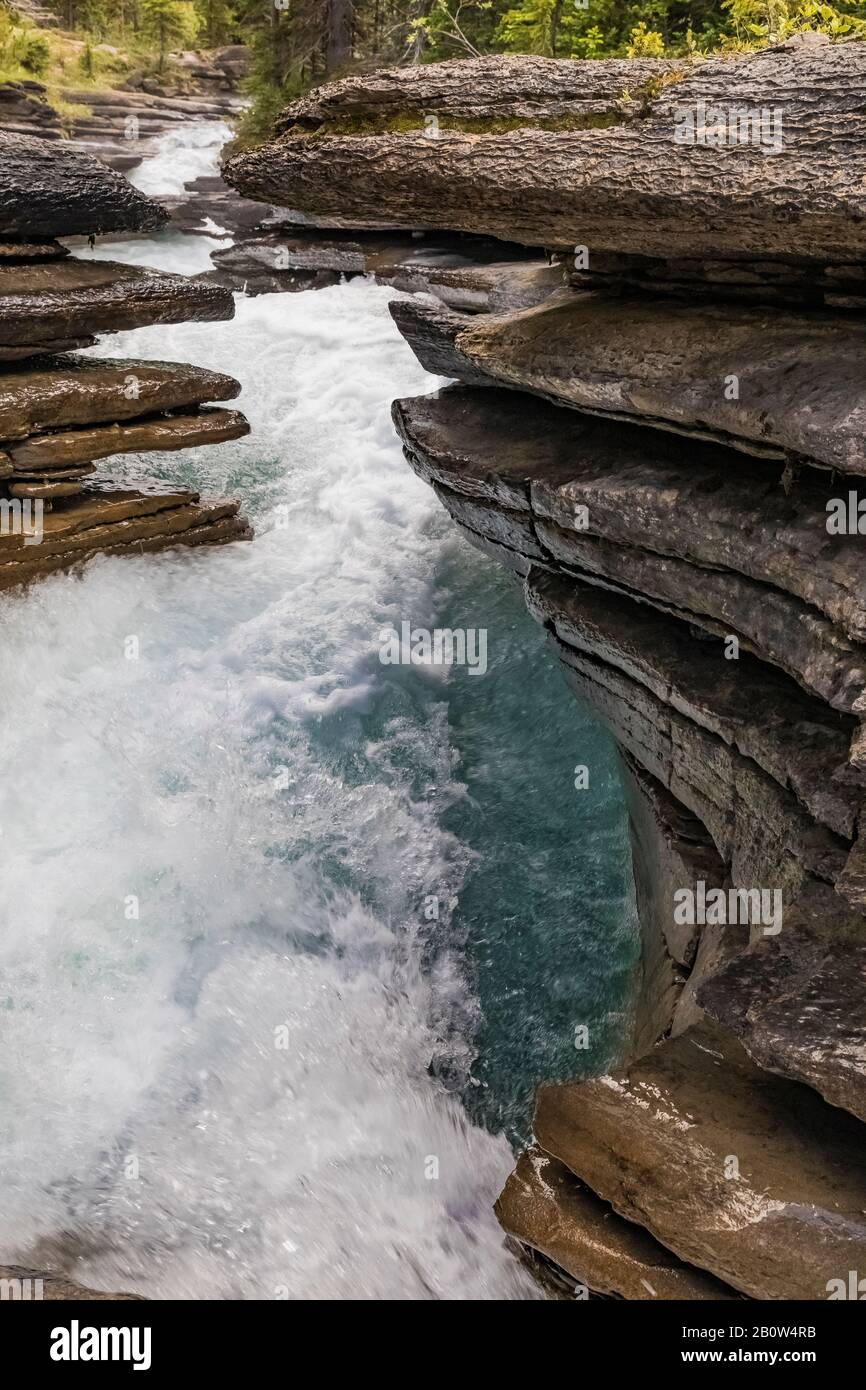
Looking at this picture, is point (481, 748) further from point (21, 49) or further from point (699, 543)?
A: point (21, 49)

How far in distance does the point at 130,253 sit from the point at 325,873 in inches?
743

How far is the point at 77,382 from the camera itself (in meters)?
10.9

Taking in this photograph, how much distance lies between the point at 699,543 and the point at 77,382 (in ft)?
22.5

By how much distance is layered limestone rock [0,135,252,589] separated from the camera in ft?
33.3

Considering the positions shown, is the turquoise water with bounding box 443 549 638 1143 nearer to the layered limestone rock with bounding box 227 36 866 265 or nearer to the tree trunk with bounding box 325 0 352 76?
the layered limestone rock with bounding box 227 36 866 265

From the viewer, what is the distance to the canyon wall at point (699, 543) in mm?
5590

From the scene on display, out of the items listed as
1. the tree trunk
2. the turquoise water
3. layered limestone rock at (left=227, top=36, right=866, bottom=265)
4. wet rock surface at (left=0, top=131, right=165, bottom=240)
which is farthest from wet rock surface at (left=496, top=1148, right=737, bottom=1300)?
the tree trunk

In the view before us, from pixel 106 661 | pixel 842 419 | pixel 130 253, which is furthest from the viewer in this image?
pixel 130 253

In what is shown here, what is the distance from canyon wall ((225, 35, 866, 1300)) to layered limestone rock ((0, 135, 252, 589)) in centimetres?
315

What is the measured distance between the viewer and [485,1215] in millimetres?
7547

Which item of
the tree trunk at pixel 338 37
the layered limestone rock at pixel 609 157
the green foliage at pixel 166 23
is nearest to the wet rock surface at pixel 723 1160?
the layered limestone rock at pixel 609 157

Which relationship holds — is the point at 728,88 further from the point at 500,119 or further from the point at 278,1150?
the point at 278,1150
